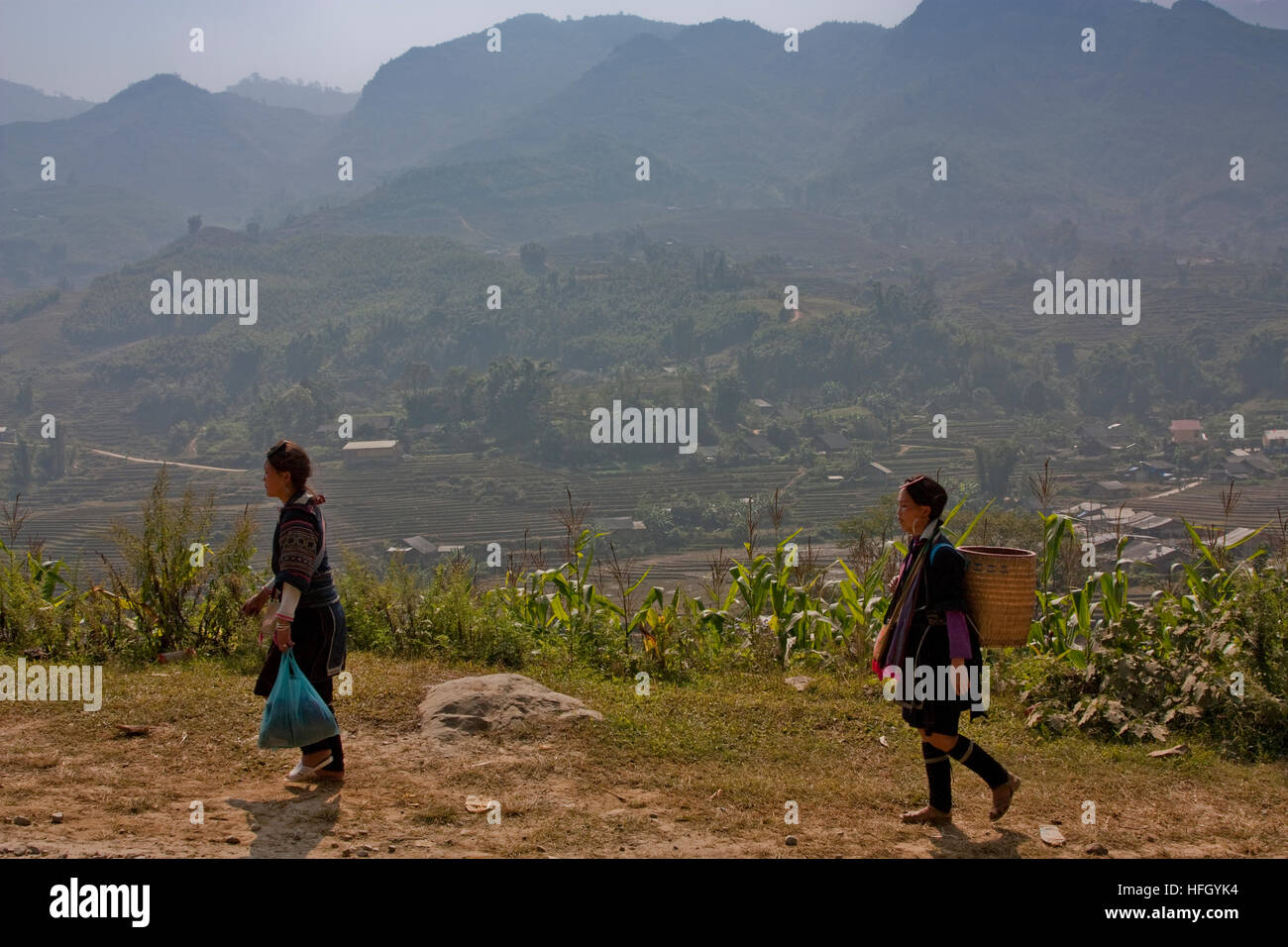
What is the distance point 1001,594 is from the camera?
144 inches

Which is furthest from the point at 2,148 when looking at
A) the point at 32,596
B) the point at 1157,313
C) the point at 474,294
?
the point at 32,596

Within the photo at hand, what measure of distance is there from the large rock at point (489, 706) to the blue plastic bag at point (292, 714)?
0.83 m

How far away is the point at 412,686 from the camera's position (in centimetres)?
514

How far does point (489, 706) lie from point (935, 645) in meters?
2.12

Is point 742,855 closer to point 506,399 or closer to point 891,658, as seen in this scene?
point 891,658

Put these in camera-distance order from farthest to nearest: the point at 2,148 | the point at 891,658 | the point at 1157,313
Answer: the point at 2,148 → the point at 1157,313 → the point at 891,658

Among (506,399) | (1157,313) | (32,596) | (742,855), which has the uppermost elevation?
(1157,313)

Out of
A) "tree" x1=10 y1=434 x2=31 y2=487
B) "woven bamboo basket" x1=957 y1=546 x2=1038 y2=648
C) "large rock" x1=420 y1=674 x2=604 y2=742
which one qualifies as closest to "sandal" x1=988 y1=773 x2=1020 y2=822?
"woven bamboo basket" x1=957 y1=546 x2=1038 y2=648

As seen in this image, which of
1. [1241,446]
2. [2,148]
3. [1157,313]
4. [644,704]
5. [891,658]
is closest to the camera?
[891,658]

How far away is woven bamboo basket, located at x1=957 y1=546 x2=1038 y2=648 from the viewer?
365 centimetres

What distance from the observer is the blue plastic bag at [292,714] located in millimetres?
3686

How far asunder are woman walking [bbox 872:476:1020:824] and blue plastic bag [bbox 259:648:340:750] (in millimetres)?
2111

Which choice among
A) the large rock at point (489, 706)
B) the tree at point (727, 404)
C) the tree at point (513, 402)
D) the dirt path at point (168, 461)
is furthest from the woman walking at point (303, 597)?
the tree at point (727, 404)

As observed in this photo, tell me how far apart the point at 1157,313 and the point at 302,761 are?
11740 cm
